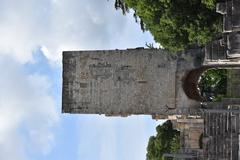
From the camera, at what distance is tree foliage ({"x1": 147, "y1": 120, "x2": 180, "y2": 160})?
3092cm

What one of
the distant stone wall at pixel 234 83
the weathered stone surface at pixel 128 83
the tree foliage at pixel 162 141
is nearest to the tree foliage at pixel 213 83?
the tree foliage at pixel 162 141

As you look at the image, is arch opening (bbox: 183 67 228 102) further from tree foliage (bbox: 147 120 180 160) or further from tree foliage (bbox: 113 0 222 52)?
tree foliage (bbox: 113 0 222 52)

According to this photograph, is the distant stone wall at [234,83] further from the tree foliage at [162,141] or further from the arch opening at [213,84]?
the tree foliage at [162,141]

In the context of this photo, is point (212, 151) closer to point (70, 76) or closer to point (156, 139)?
point (70, 76)

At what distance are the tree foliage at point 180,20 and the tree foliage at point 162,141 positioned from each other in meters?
9.25

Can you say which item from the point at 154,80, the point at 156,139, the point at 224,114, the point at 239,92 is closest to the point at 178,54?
the point at 154,80

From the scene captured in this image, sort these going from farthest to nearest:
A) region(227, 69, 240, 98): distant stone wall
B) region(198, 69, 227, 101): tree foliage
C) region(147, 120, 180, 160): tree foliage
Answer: region(147, 120, 180, 160): tree foliage → region(198, 69, 227, 101): tree foliage → region(227, 69, 240, 98): distant stone wall

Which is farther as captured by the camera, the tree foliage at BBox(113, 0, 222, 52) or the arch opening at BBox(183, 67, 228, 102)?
the arch opening at BBox(183, 67, 228, 102)

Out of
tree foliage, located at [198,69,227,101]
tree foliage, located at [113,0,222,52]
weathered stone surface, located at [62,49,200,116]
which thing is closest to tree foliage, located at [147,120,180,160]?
tree foliage, located at [198,69,227,101]

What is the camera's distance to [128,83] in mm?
21328

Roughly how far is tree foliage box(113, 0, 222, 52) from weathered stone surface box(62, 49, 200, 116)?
0.88 m

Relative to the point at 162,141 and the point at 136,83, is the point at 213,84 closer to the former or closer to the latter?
the point at 162,141

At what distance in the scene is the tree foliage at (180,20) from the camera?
21.6 meters

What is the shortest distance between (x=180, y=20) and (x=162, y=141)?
10872 millimetres
